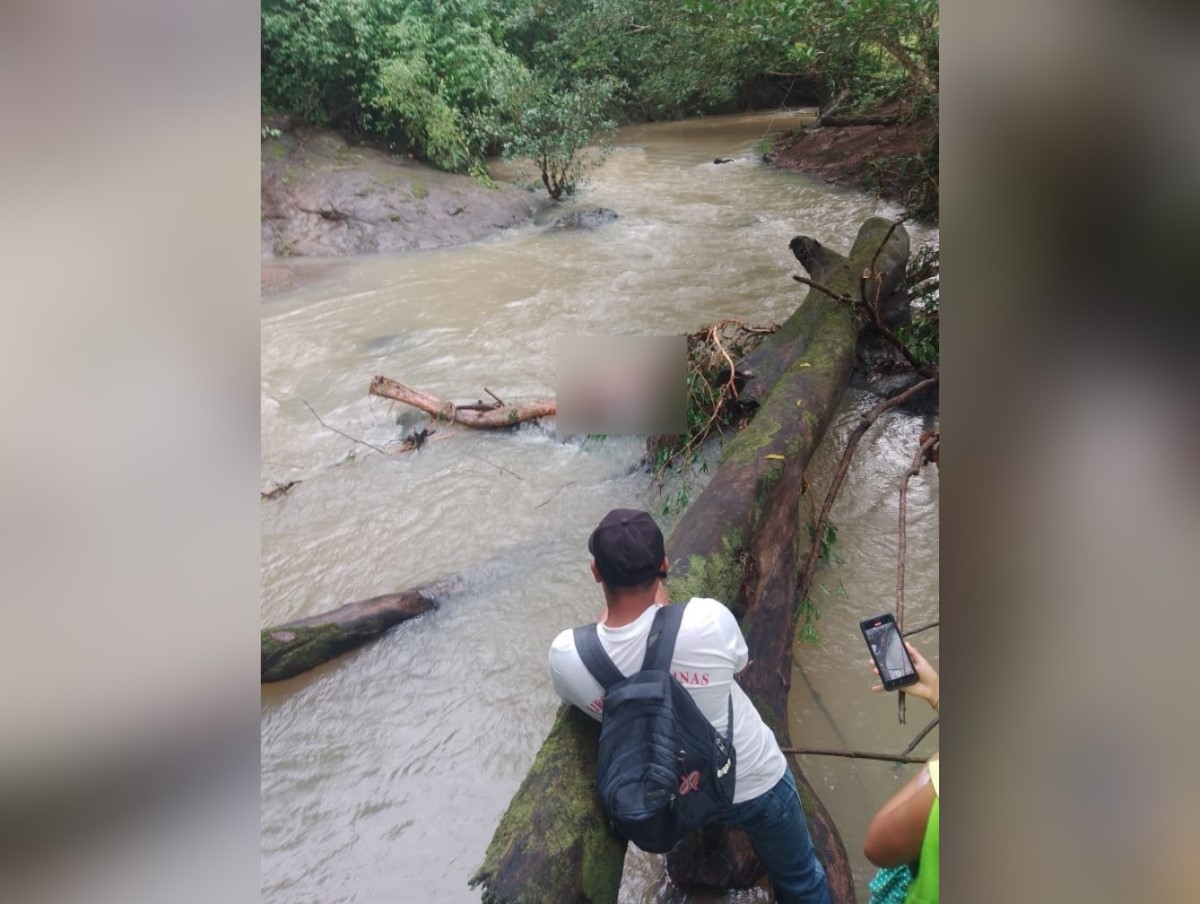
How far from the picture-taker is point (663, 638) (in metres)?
1.76

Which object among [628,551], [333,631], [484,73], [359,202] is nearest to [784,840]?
[628,551]

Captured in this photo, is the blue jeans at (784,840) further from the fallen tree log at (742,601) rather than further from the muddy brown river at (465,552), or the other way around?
the muddy brown river at (465,552)

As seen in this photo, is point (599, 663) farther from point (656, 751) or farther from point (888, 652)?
point (888, 652)

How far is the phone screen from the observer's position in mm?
1628

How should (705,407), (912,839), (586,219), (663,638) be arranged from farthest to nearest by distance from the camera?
(586,219)
(705,407)
(663,638)
(912,839)

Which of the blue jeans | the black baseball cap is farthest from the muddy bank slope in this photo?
the blue jeans

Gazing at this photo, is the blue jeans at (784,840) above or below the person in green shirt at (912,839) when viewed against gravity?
below

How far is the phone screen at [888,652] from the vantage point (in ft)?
5.34

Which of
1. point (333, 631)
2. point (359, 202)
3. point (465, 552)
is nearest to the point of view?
point (333, 631)

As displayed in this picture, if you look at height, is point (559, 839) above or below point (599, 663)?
below

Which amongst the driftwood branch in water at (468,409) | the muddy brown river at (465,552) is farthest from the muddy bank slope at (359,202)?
the driftwood branch in water at (468,409)

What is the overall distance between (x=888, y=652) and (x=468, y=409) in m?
4.30

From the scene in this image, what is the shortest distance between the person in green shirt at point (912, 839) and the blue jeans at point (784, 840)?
1.51 feet

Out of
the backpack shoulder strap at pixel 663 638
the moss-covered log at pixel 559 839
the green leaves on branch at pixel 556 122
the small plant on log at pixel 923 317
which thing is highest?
the green leaves on branch at pixel 556 122
